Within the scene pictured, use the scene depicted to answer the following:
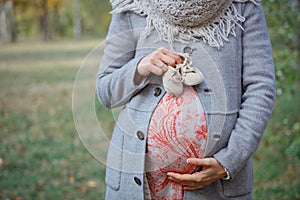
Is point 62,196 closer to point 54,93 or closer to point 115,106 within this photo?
point 115,106

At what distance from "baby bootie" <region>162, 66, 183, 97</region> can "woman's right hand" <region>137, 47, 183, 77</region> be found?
2 cm

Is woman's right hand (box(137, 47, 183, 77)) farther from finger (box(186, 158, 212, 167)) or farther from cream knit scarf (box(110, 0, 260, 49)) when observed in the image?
finger (box(186, 158, 212, 167))

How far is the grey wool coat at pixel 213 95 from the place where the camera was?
4.76 feet

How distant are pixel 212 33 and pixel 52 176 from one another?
3.09 metres

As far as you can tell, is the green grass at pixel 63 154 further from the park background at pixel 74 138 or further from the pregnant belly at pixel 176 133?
the pregnant belly at pixel 176 133

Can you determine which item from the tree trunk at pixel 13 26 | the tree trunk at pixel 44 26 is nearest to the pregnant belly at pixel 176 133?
the tree trunk at pixel 13 26

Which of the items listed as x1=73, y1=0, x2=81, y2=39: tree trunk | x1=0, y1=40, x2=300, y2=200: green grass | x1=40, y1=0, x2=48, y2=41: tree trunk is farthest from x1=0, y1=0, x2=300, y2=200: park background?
x1=73, y1=0, x2=81, y2=39: tree trunk

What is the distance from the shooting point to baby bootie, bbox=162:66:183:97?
138 cm

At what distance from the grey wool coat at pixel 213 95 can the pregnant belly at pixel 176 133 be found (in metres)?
0.02

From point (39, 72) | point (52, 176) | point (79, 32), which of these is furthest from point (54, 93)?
point (79, 32)

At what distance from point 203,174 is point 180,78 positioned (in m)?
0.30

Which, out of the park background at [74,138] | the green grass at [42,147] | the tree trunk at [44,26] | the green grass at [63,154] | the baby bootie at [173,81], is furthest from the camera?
the tree trunk at [44,26]

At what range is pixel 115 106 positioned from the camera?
5.08 feet

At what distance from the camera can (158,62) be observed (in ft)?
4.60
